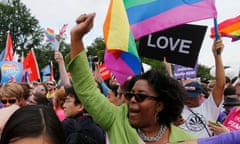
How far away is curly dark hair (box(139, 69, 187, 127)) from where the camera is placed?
252 cm

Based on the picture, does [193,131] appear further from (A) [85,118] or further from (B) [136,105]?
(B) [136,105]

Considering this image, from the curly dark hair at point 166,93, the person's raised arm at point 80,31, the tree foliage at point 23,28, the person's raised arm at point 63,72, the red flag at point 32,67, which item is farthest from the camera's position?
the tree foliage at point 23,28

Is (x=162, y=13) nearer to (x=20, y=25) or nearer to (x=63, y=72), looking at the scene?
(x=63, y=72)

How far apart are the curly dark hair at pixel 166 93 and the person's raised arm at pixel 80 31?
0.52 meters

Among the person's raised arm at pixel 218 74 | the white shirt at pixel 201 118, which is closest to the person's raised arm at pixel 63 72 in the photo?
the white shirt at pixel 201 118

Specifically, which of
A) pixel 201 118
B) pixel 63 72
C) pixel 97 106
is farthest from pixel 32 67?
pixel 97 106

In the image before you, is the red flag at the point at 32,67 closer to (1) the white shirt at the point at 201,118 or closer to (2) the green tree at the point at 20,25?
(1) the white shirt at the point at 201,118

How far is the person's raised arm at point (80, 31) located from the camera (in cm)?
223

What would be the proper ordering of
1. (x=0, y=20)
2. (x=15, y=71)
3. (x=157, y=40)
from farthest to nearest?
(x=0, y=20) < (x=15, y=71) < (x=157, y=40)

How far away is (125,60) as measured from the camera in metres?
3.60

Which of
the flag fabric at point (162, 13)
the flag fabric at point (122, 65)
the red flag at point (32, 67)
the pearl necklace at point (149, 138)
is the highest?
the flag fabric at point (162, 13)

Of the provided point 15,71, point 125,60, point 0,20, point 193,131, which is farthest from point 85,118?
point 0,20

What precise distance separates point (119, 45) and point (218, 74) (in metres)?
0.90

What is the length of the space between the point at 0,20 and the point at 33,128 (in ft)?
195
